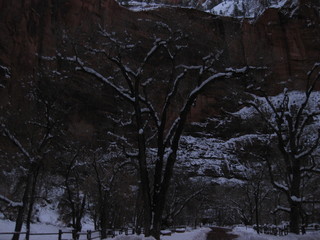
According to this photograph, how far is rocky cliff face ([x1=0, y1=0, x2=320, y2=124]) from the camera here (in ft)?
67.2

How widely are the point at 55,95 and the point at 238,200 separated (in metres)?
48.1

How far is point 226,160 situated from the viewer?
78.4 metres

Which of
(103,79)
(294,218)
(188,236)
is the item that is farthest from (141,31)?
(294,218)

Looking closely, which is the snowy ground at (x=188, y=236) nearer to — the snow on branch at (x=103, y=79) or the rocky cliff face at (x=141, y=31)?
the snow on branch at (x=103, y=79)

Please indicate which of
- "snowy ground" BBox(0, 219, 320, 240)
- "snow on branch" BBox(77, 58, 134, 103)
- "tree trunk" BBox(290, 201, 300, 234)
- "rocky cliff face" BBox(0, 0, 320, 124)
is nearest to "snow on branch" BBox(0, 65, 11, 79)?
"rocky cliff face" BBox(0, 0, 320, 124)

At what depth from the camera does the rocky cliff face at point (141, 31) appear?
20.5 m

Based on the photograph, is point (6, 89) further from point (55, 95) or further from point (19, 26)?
point (55, 95)

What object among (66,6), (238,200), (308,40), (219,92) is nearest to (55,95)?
(238,200)

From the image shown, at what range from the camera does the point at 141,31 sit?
2398cm

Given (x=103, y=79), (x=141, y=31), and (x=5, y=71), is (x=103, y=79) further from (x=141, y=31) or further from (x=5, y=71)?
(x=5, y=71)

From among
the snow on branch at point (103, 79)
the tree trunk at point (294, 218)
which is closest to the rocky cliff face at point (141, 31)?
the snow on branch at point (103, 79)

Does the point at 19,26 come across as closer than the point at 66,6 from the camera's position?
Yes

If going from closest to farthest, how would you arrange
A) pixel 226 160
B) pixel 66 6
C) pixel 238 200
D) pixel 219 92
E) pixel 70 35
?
pixel 70 35 < pixel 238 200 < pixel 66 6 < pixel 226 160 < pixel 219 92

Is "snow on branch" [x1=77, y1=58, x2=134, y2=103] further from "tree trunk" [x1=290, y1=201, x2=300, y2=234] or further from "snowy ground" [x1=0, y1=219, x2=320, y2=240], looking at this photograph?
"tree trunk" [x1=290, y1=201, x2=300, y2=234]
